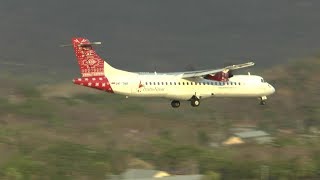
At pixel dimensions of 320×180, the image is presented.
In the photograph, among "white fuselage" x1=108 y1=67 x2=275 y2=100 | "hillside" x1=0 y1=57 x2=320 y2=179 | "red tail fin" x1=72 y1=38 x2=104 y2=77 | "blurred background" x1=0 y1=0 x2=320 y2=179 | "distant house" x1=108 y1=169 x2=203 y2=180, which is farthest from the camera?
"hillside" x1=0 y1=57 x2=320 y2=179

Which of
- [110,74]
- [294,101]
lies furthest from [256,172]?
[294,101]

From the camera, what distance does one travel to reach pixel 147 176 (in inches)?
3287

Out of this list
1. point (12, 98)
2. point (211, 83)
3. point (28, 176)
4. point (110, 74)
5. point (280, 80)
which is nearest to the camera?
point (110, 74)

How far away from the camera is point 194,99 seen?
186 feet

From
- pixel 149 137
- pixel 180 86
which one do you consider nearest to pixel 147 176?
pixel 149 137

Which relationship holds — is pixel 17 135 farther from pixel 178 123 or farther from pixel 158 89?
pixel 158 89

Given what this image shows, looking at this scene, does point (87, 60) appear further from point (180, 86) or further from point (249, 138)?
point (249, 138)

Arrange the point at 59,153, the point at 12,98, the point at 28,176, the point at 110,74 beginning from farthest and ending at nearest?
the point at 12,98
the point at 59,153
the point at 28,176
the point at 110,74

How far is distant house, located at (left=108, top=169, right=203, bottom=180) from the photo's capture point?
Result: 82125 mm

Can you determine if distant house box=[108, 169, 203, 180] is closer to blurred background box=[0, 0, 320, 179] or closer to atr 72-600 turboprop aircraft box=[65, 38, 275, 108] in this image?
blurred background box=[0, 0, 320, 179]

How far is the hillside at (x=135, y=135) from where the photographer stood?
91562mm

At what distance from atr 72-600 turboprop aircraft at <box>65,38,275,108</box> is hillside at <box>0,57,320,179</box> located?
1310 inches

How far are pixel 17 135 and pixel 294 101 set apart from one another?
217ft

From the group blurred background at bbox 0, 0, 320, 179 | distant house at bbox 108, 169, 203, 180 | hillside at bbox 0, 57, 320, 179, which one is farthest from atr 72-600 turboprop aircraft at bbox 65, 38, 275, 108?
hillside at bbox 0, 57, 320, 179
